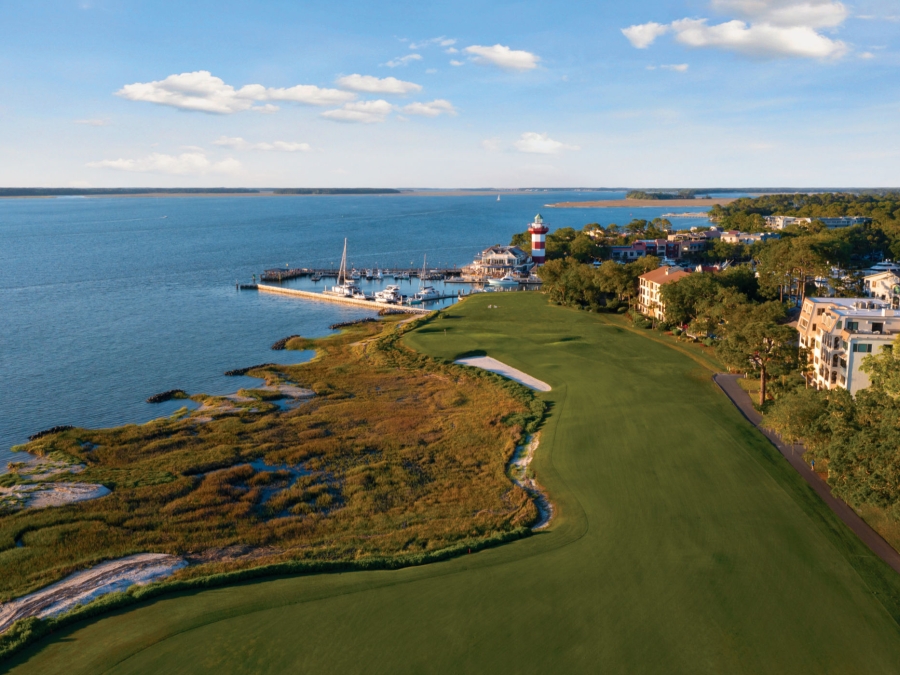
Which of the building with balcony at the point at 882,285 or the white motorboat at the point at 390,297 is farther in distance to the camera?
the white motorboat at the point at 390,297

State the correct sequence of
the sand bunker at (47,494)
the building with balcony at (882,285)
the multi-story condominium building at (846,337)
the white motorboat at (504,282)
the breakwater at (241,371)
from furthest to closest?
the white motorboat at (504,282), the building with balcony at (882,285), the breakwater at (241,371), the multi-story condominium building at (846,337), the sand bunker at (47,494)

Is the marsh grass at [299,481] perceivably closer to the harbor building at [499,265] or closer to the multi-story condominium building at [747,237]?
the harbor building at [499,265]

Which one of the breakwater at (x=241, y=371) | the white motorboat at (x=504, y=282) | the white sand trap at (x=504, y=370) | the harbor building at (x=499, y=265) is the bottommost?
the breakwater at (x=241, y=371)

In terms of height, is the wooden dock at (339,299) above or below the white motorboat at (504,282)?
below

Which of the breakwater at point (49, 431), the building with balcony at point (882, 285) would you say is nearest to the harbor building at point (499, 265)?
the building with balcony at point (882, 285)

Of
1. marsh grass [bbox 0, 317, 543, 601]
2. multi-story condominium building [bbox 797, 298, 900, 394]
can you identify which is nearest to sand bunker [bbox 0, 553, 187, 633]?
marsh grass [bbox 0, 317, 543, 601]

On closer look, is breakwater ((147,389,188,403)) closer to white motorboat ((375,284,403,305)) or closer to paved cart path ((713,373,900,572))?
paved cart path ((713,373,900,572))
